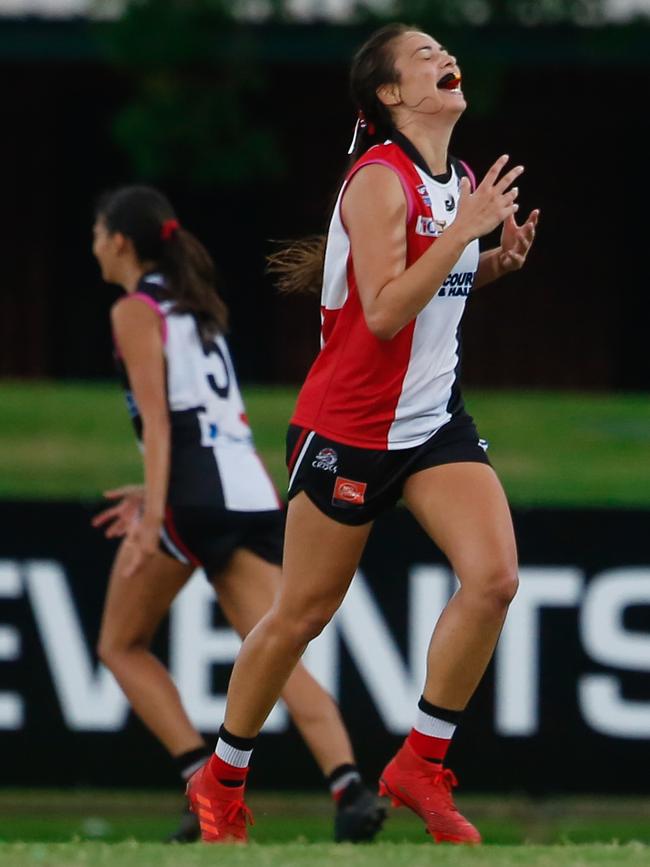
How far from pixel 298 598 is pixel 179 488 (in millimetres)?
1566

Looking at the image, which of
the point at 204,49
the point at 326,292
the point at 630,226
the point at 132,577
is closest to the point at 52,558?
the point at 132,577

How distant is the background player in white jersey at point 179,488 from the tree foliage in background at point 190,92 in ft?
36.5

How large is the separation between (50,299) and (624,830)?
1586 centimetres

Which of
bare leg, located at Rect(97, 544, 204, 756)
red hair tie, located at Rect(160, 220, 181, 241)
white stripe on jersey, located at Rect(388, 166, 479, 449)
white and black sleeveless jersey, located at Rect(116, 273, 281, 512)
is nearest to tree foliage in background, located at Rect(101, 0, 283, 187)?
red hair tie, located at Rect(160, 220, 181, 241)

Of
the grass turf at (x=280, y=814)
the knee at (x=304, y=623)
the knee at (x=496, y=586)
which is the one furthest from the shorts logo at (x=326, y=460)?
the grass turf at (x=280, y=814)

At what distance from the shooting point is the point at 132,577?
20.4ft

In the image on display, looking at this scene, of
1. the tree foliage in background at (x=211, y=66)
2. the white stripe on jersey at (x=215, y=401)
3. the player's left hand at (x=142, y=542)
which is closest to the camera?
the player's left hand at (x=142, y=542)

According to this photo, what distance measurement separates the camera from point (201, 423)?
627 centimetres

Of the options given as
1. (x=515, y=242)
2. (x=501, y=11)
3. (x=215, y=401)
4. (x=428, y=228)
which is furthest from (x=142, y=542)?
(x=501, y=11)

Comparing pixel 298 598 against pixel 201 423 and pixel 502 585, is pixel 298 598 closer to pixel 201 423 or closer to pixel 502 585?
pixel 502 585

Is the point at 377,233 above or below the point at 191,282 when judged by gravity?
above

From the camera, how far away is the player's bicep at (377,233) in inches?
179

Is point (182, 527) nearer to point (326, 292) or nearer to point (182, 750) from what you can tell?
point (182, 750)

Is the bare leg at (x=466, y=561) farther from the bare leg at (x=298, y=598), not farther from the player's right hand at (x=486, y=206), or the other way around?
the player's right hand at (x=486, y=206)
